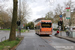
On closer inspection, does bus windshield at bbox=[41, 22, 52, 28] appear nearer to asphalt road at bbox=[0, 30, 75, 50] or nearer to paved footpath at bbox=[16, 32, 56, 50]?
asphalt road at bbox=[0, 30, 75, 50]

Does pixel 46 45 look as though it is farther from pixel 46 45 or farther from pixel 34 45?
pixel 34 45

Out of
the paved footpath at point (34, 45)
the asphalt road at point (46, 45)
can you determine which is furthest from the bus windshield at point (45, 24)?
the paved footpath at point (34, 45)

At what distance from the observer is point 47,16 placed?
263 feet

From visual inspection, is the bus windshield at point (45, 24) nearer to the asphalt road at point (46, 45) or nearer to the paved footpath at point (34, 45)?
the asphalt road at point (46, 45)

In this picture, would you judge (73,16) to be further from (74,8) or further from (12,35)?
(12,35)

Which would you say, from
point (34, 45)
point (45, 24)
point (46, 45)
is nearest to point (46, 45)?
point (46, 45)

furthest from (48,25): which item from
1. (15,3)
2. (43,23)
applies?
(15,3)

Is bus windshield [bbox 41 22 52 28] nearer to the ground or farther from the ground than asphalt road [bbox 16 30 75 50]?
farther from the ground

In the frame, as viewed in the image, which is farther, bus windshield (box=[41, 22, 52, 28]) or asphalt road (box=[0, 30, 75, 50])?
bus windshield (box=[41, 22, 52, 28])

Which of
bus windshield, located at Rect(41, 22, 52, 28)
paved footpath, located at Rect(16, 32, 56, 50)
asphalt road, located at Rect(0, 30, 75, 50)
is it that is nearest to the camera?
paved footpath, located at Rect(16, 32, 56, 50)

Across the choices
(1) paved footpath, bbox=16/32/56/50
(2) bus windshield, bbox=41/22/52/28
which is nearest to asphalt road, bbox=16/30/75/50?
(1) paved footpath, bbox=16/32/56/50

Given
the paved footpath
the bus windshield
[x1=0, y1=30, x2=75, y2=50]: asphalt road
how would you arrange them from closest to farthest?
the paved footpath
[x1=0, y1=30, x2=75, y2=50]: asphalt road
the bus windshield

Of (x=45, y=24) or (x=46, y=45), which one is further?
(x=45, y=24)

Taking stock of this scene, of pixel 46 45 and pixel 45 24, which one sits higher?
pixel 45 24
